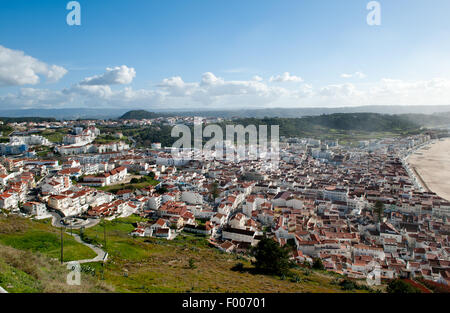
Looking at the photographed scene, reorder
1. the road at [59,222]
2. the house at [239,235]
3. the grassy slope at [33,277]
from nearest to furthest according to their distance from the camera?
1. the grassy slope at [33,277]
2. the road at [59,222]
3. the house at [239,235]

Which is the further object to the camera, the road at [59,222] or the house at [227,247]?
the road at [59,222]

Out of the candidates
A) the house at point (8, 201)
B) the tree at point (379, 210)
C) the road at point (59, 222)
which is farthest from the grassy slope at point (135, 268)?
the tree at point (379, 210)

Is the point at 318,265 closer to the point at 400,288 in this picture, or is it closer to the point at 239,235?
the point at 400,288

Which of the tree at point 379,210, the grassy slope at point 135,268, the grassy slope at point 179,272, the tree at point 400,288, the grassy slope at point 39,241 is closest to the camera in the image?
the grassy slope at point 135,268

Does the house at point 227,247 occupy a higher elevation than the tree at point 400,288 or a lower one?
lower

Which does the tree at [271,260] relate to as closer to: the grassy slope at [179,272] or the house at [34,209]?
the grassy slope at [179,272]
